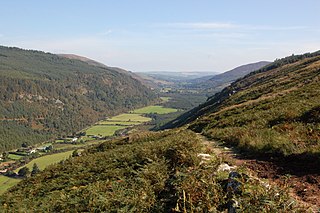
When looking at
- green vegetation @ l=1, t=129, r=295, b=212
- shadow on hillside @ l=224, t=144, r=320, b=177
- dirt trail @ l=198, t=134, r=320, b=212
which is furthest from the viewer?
shadow on hillside @ l=224, t=144, r=320, b=177

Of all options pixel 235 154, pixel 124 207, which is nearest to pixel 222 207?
pixel 124 207

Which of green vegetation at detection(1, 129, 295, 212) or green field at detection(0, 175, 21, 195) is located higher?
green vegetation at detection(1, 129, 295, 212)

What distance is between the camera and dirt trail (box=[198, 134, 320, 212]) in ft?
26.5

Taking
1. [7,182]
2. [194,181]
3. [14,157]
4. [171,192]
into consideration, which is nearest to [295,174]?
[194,181]

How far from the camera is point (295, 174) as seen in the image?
1008cm

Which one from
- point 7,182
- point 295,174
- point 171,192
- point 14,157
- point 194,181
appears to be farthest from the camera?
point 14,157

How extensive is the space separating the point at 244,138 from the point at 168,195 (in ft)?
24.7

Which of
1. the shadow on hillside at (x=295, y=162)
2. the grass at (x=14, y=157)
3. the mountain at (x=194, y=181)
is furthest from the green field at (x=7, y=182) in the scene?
the shadow on hillside at (x=295, y=162)

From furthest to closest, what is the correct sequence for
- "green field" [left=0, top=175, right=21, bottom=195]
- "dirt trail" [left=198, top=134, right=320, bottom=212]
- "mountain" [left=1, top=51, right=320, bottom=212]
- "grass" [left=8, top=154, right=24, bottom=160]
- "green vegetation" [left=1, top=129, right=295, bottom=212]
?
"grass" [left=8, top=154, right=24, bottom=160]
"green field" [left=0, top=175, right=21, bottom=195]
"dirt trail" [left=198, top=134, right=320, bottom=212]
"mountain" [left=1, top=51, right=320, bottom=212]
"green vegetation" [left=1, top=129, right=295, bottom=212]

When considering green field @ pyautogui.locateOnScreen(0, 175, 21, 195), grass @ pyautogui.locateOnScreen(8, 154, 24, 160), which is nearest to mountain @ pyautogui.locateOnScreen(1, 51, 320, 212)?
green field @ pyautogui.locateOnScreen(0, 175, 21, 195)

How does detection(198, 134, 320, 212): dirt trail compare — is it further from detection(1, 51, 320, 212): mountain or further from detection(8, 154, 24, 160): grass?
detection(8, 154, 24, 160): grass

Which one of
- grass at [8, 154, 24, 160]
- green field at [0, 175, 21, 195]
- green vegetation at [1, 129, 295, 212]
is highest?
green vegetation at [1, 129, 295, 212]

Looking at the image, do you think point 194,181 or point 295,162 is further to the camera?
point 295,162

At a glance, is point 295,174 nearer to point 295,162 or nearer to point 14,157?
point 295,162
